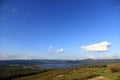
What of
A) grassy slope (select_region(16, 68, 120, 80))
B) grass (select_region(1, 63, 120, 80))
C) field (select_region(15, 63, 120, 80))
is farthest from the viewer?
grass (select_region(1, 63, 120, 80))

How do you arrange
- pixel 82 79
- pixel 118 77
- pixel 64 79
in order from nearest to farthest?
pixel 118 77, pixel 82 79, pixel 64 79

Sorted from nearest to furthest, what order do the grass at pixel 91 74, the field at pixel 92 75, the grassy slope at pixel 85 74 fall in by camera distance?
1. the field at pixel 92 75
2. the grassy slope at pixel 85 74
3. the grass at pixel 91 74

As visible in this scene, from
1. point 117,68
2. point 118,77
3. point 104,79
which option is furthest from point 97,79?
point 117,68

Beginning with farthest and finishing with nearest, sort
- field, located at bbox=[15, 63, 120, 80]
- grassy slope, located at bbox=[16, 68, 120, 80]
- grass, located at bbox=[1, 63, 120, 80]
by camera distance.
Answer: grass, located at bbox=[1, 63, 120, 80], grassy slope, located at bbox=[16, 68, 120, 80], field, located at bbox=[15, 63, 120, 80]

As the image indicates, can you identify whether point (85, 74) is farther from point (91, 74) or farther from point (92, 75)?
point (92, 75)

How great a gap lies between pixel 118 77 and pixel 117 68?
4.35 meters

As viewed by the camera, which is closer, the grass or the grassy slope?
the grassy slope

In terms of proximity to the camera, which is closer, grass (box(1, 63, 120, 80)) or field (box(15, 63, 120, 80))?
field (box(15, 63, 120, 80))

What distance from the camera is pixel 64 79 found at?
2980 centimetres

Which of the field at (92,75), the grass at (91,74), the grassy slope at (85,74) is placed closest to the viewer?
the field at (92,75)

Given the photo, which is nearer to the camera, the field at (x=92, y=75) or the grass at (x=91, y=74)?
the field at (x=92, y=75)

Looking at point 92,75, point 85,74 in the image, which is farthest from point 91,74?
point 85,74

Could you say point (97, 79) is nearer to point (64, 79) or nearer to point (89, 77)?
point (89, 77)

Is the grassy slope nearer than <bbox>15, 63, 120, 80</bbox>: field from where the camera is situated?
No
